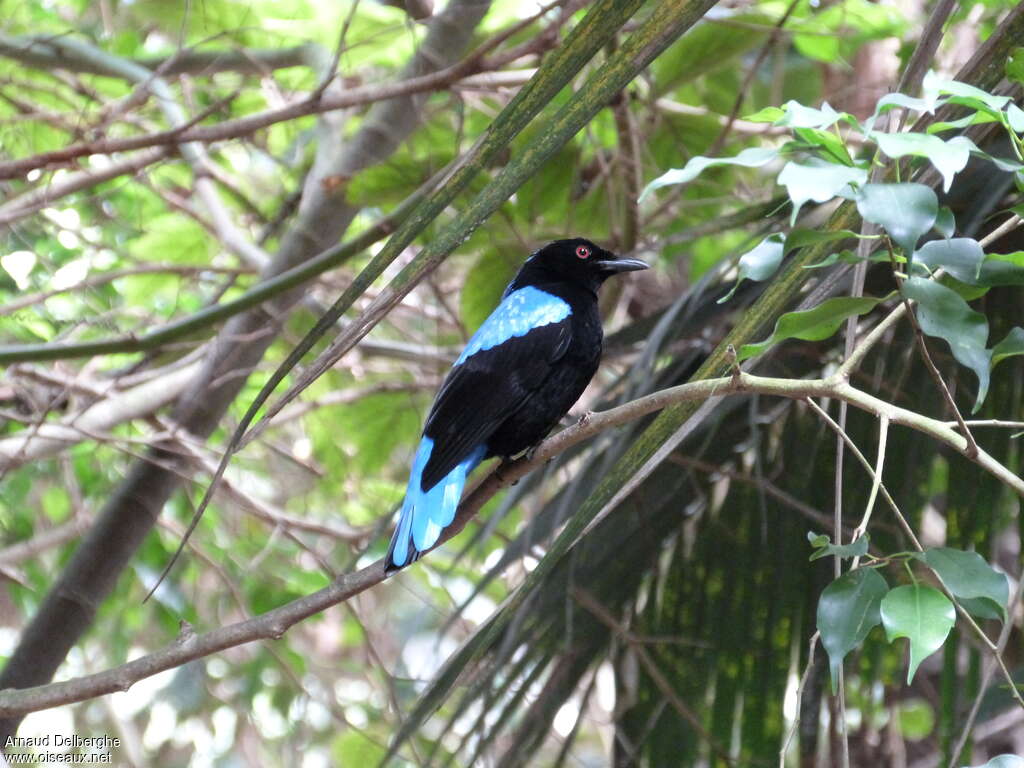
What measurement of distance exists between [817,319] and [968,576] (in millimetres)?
346

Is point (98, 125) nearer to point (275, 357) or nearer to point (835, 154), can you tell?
point (275, 357)

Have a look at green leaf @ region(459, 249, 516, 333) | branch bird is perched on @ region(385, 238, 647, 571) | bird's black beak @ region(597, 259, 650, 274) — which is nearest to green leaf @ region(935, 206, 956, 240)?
→ branch bird is perched on @ region(385, 238, 647, 571)

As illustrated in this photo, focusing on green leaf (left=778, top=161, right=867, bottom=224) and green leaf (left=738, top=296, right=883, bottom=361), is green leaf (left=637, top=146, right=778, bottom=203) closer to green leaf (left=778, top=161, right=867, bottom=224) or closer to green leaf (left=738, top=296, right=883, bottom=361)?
green leaf (left=778, top=161, right=867, bottom=224)

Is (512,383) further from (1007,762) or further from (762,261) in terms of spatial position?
(1007,762)

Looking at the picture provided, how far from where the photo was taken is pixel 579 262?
3.35m

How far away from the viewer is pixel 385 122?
12.2 ft

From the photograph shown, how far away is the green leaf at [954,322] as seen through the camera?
4.34ft

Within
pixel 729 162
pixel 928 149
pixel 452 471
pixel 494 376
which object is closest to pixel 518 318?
pixel 494 376

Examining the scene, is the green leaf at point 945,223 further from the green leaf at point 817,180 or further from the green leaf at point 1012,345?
the green leaf at point 1012,345

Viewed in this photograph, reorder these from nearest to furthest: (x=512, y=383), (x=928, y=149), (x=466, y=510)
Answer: (x=928, y=149) → (x=466, y=510) → (x=512, y=383)

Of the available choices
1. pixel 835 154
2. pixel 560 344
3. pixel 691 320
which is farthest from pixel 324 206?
pixel 835 154

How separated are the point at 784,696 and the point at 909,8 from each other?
3862 mm

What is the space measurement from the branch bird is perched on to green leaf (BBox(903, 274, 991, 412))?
3.96 ft

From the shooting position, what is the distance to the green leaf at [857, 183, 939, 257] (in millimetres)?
1157
